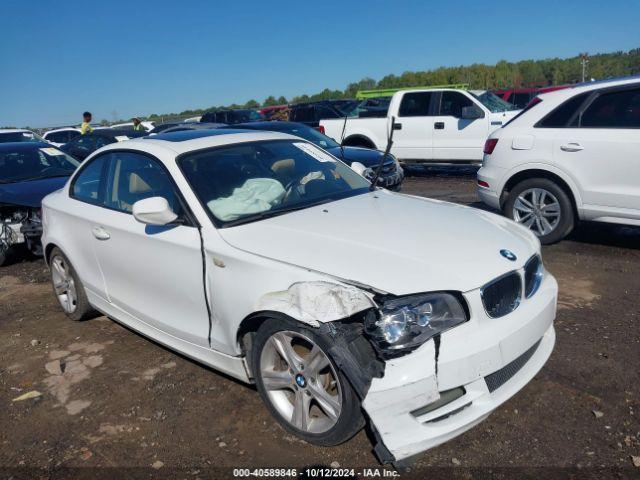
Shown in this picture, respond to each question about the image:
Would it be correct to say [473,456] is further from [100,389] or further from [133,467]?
[100,389]

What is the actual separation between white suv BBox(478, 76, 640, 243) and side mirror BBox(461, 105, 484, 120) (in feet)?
15.8

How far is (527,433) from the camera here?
9.48 ft

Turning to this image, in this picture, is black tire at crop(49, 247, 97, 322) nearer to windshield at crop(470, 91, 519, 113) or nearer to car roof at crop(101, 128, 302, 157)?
car roof at crop(101, 128, 302, 157)

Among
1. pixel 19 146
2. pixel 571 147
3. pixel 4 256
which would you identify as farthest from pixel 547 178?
pixel 19 146

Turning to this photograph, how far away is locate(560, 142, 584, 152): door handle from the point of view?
5.71 metres

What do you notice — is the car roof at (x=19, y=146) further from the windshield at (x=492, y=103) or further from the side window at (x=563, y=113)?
the windshield at (x=492, y=103)

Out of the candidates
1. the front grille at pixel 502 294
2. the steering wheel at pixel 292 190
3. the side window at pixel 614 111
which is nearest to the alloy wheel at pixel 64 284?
the steering wheel at pixel 292 190

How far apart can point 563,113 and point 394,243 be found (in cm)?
402

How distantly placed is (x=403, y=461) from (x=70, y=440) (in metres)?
1.95

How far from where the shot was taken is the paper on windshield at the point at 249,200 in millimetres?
3404

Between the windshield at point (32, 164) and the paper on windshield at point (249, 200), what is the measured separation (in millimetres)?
5082

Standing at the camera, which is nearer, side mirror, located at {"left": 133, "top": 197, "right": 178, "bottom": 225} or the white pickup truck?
side mirror, located at {"left": 133, "top": 197, "right": 178, "bottom": 225}

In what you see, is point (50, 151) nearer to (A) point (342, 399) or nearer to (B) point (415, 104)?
(A) point (342, 399)

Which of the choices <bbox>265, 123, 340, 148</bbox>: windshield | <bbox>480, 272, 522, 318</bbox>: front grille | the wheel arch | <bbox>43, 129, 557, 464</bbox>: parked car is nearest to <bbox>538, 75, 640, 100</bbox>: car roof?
the wheel arch
